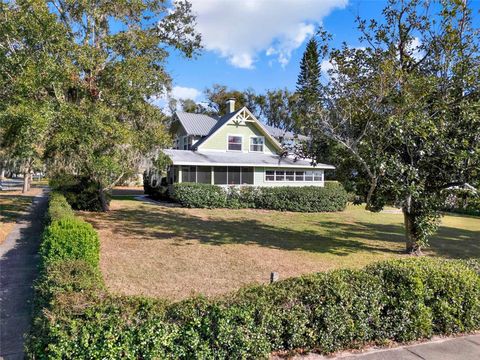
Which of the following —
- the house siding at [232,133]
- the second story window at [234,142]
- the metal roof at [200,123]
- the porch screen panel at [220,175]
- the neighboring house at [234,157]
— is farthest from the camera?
the metal roof at [200,123]

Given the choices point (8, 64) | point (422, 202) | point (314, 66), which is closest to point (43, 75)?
point (8, 64)

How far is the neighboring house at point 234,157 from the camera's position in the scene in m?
26.2

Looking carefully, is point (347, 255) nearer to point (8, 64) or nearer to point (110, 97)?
point (110, 97)

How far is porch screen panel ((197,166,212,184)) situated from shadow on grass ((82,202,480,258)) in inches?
249

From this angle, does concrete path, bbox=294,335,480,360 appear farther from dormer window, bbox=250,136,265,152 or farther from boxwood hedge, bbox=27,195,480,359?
dormer window, bbox=250,136,265,152

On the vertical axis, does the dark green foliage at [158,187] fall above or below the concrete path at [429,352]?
above

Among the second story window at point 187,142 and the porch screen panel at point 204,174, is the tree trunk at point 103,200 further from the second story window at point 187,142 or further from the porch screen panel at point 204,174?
the second story window at point 187,142

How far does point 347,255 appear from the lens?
11.6 m

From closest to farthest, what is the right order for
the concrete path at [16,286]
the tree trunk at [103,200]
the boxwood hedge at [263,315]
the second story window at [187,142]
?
the boxwood hedge at [263,315] → the concrete path at [16,286] → the tree trunk at [103,200] → the second story window at [187,142]

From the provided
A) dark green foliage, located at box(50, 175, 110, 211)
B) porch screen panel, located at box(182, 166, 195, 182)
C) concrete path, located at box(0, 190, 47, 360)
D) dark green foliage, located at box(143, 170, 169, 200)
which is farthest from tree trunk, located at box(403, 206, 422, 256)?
dark green foliage, located at box(143, 170, 169, 200)

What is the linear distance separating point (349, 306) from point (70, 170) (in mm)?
15579

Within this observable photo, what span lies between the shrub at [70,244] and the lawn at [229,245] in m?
0.90

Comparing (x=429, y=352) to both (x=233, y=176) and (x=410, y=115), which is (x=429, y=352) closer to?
(x=410, y=115)

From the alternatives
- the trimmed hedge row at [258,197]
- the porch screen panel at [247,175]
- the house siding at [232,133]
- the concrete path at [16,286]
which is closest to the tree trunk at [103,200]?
the trimmed hedge row at [258,197]
